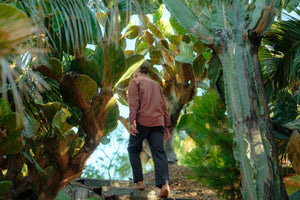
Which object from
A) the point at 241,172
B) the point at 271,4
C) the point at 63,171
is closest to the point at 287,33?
the point at 271,4

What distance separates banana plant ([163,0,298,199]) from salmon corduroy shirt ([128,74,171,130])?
36.1 inches

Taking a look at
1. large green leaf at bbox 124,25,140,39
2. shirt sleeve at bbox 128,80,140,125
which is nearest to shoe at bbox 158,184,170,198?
shirt sleeve at bbox 128,80,140,125

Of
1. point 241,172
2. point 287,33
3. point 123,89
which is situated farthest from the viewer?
point 123,89

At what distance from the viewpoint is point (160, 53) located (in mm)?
6703

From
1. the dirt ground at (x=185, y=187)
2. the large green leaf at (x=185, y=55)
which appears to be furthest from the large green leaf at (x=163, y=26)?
the dirt ground at (x=185, y=187)

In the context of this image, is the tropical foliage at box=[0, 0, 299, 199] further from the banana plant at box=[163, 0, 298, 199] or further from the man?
the man

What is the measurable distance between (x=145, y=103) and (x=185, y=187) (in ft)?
6.62

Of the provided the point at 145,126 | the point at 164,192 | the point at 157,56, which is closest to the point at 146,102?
the point at 145,126

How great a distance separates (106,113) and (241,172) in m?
1.45

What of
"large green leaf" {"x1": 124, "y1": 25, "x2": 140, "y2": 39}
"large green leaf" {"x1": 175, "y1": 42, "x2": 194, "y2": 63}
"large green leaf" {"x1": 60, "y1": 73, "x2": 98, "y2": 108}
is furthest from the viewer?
"large green leaf" {"x1": 124, "y1": 25, "x2": 140, "y2": 39}

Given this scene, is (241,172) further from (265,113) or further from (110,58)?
(110,58)

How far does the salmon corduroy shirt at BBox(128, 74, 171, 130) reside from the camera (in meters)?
3.91

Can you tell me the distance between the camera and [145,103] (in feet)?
13.1

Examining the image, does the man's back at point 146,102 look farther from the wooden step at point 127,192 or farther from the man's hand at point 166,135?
the wooden step at point 127,192
